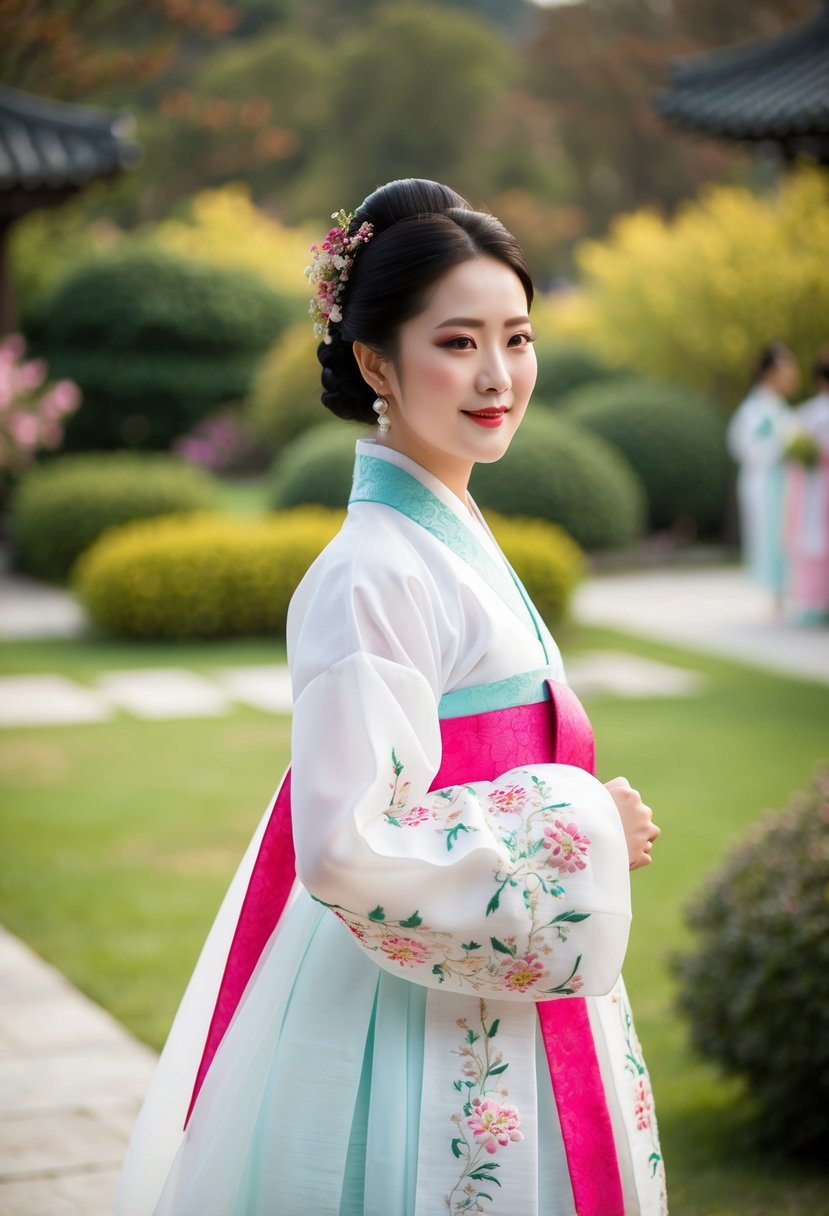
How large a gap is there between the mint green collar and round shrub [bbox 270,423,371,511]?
9332 millimetres

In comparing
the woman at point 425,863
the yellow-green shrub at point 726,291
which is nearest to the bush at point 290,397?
the yellow-green shrub at point 726,291

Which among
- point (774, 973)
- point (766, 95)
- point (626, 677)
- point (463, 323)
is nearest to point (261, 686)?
point (626, 677)

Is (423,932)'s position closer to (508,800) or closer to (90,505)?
(508,800)

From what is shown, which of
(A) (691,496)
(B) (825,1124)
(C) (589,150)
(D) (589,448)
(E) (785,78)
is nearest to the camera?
(B) (825,1124)

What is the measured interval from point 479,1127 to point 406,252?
1.03 metres

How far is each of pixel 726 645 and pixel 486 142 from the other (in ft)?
90.7

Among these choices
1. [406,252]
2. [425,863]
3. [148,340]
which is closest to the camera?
[425,863]

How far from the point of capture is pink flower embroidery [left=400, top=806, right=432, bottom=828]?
1729mm

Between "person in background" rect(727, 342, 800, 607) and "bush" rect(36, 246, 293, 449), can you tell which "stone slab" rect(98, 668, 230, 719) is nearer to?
"person in background" rect(727, 342, 800, 607)

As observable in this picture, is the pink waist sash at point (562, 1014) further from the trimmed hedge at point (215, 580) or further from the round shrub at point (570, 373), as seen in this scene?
the round shrub at point (570, 373)

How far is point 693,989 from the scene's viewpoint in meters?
3.48

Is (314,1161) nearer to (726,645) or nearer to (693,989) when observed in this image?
(693,989)

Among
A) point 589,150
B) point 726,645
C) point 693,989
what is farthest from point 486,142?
point 693,989

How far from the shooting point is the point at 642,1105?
1931 mm
